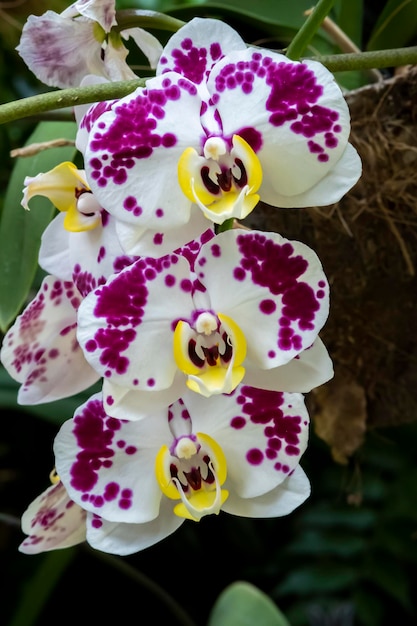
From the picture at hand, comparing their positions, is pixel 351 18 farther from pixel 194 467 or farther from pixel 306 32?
pixel 194 467

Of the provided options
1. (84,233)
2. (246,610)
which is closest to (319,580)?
(246,610)

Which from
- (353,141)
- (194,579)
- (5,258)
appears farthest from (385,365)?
(194,579)

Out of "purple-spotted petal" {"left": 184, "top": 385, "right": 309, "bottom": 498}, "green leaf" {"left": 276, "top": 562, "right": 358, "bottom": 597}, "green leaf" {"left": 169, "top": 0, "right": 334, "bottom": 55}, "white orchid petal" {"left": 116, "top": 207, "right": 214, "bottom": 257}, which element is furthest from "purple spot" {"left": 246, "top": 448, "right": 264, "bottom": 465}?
"green leaf" {"left": 276, "top": 562, "right": 358, "bottom": 597}

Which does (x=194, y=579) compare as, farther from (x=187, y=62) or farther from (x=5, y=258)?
(x=187, y=62)

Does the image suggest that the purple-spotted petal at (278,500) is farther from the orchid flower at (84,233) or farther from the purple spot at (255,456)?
the orchid flower at (84,233)

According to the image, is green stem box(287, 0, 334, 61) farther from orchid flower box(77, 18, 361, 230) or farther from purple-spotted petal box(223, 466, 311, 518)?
purple-spotted petal box(223, 466, 311, 518)
